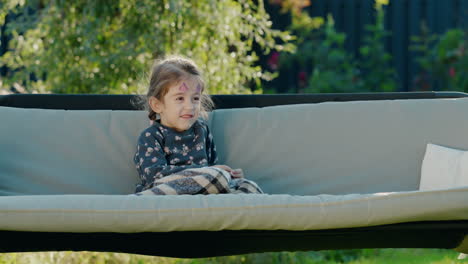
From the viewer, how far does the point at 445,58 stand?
5.95 metres

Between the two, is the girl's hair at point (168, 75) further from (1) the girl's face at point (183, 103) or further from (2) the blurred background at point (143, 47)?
(2) the blurred background at point (143, 47)

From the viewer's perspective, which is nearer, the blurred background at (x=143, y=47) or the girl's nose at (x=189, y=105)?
the girl's nose at (x=189, y=105)

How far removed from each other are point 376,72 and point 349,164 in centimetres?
303

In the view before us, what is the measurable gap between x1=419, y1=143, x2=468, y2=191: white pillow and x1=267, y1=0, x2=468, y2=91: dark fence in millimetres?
3419

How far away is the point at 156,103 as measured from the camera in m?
3.01

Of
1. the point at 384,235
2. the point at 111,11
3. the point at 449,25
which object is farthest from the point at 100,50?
the point at 449,25

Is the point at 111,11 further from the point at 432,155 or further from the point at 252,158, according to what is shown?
the point at 432,155

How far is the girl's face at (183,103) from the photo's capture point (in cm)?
292

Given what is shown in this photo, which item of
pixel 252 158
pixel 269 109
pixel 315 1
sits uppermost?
pixel 315 1

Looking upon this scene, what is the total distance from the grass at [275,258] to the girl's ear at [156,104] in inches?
36.8

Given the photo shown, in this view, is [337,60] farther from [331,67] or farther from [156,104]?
[156,104]

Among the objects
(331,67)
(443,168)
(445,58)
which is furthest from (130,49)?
(445,58)

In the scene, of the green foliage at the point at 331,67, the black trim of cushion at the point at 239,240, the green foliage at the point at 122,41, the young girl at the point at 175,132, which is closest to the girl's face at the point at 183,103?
the young girl at the point at 175,132

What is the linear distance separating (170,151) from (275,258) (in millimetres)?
1136
